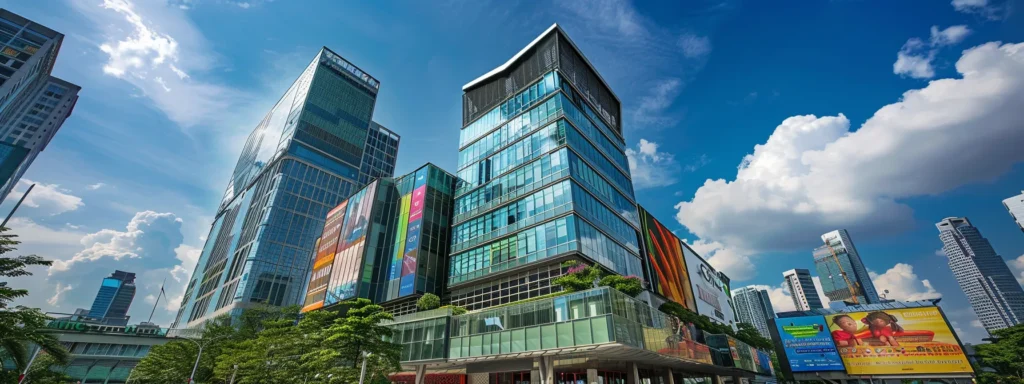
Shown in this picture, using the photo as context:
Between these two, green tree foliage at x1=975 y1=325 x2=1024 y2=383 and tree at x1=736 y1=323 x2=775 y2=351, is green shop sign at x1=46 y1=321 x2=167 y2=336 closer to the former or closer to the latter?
tree at x1=736 y1=323 x2=775 y2=351

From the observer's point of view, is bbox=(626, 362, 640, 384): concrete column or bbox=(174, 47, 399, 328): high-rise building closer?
bbox=(626, 362, 640, 384): concrete column

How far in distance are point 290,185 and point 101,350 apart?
50320mm

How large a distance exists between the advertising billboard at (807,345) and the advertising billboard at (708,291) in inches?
384

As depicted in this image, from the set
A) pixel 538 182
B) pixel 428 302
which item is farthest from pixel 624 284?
pixel 428 302

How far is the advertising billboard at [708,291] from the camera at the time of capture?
76.2 m

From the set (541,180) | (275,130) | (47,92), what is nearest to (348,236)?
(541,180)

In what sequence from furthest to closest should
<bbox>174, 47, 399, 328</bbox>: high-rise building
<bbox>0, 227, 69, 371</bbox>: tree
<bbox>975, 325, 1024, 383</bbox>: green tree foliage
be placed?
<bbox>174, 47, 399, 328</bbox>: high-rise building
<bbox>975, 325, 1024, 383</bbox>: green tree foliage
<bbox>0, 227, 69, 371</bbox>: tree

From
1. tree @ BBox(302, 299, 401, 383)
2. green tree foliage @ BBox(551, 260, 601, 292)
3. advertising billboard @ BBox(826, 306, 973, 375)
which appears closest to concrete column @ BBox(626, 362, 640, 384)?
green tree foliage @ BBox(551, 260, 601, 292)

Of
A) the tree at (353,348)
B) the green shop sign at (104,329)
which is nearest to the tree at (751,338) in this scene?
the tree at (353,348)

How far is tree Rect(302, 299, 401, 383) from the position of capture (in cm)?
2587

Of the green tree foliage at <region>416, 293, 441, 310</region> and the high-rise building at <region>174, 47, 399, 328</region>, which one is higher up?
the high-rise building at <region>174, 47, 399, 328</region>

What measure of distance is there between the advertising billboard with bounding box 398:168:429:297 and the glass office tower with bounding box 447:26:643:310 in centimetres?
457

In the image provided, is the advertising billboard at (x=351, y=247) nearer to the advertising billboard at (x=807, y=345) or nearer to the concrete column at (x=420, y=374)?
the concrete column at (x=420, y=374)

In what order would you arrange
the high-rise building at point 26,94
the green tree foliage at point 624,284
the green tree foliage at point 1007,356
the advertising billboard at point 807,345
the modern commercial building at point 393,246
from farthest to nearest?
the high-rise building at point 26,94
the advertising billboard at point 807,345
the green tree foliage at point 1007,356
the modern commercial building at point 393,246
the green tree foliage at point 624,284
